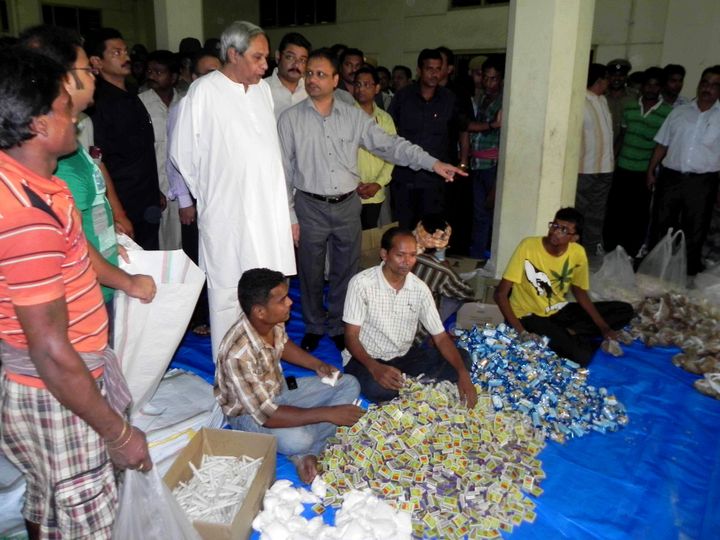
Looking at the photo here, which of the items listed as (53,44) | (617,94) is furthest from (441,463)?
(617,94)

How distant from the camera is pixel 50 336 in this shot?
1232 millimetres

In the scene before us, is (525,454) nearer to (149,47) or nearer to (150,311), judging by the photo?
(150,311)

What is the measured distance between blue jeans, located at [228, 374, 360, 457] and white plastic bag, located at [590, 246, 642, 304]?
2495mm

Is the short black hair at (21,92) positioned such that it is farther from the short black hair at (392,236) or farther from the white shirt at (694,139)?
the white shirt at (694,139)

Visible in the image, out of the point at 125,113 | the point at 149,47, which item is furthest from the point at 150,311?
the point at 149,47

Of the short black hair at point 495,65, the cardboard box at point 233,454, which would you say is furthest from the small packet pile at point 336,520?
the short black hair at point 495,65

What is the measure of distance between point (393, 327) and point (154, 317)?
133cm

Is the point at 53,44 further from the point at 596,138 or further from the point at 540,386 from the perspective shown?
the point at 596,138

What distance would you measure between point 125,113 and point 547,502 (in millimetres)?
3028

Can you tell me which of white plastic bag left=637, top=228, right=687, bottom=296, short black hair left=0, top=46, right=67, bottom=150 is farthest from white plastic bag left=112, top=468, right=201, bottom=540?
white plastic bag left=637, top=228, right=687, bottom=296

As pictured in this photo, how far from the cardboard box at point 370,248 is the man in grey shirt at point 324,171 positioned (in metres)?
0.52

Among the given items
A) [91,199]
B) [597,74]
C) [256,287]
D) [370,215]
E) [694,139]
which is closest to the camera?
[91,199]

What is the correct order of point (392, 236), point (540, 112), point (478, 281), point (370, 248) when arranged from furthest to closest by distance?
point (478, 281) → point (370, 248) → point (540, 112) → point (392, 236)

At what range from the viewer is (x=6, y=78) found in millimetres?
1225
